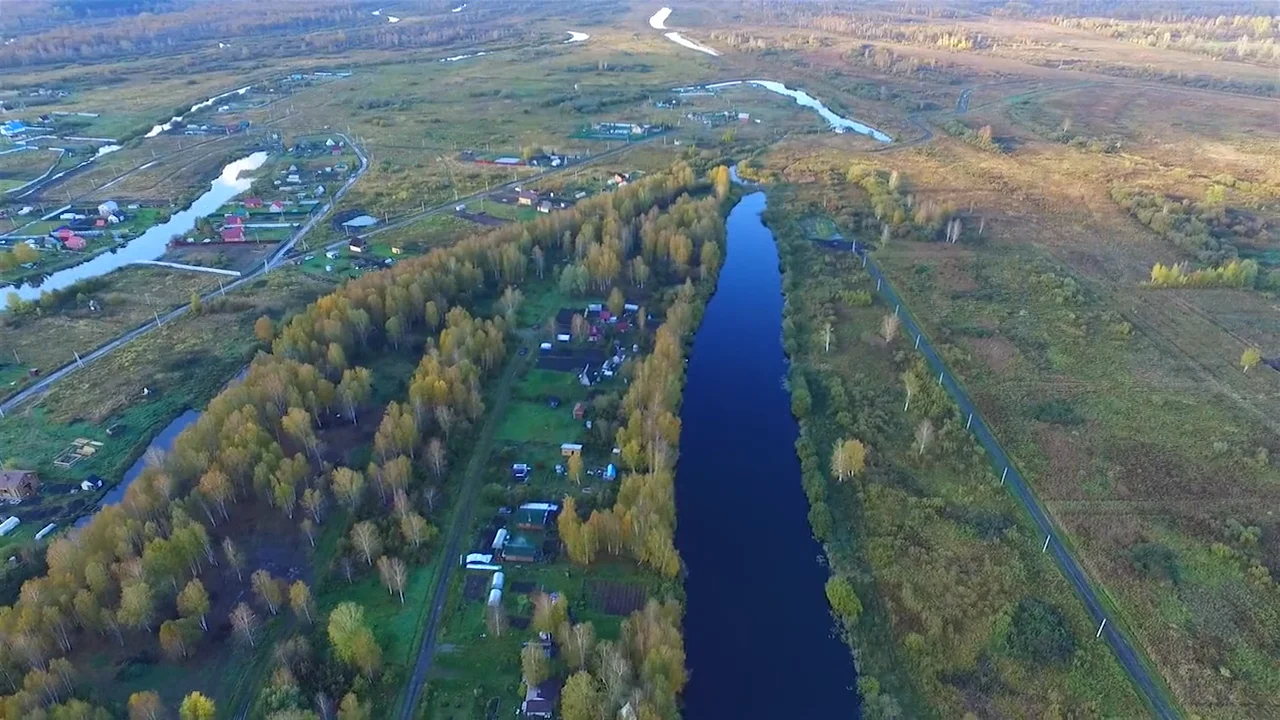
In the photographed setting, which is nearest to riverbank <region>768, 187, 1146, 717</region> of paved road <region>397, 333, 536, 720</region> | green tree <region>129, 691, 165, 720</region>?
paved road <region>397, 333, 536, 720</region>

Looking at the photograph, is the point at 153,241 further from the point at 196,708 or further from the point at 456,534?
the point at 196,708

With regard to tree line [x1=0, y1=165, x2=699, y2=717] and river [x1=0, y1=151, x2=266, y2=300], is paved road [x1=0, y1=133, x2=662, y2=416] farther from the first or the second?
tree line [x1=0, y1=165, x2=699, y2=717]

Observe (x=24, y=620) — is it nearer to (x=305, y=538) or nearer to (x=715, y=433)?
(x=305, y=538)

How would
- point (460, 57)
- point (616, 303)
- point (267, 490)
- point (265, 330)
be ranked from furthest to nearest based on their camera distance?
point (460, 57) → point (616, 303) → point (265, 330) → point (267, 490)

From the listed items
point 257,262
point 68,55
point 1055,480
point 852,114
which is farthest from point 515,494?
point 68,55

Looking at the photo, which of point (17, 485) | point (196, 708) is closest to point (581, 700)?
point (196, 708)

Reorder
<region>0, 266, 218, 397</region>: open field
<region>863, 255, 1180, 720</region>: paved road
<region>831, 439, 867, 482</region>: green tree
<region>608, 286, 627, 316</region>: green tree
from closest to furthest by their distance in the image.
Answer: <region>863, 255, 1180, 720</region>: paved road
<region>831, 439, 867, 482</region>: green tree
<region>0, 266, 218, 397</region>: open field
<region>608, 286, 627, 316</region>: green tree
